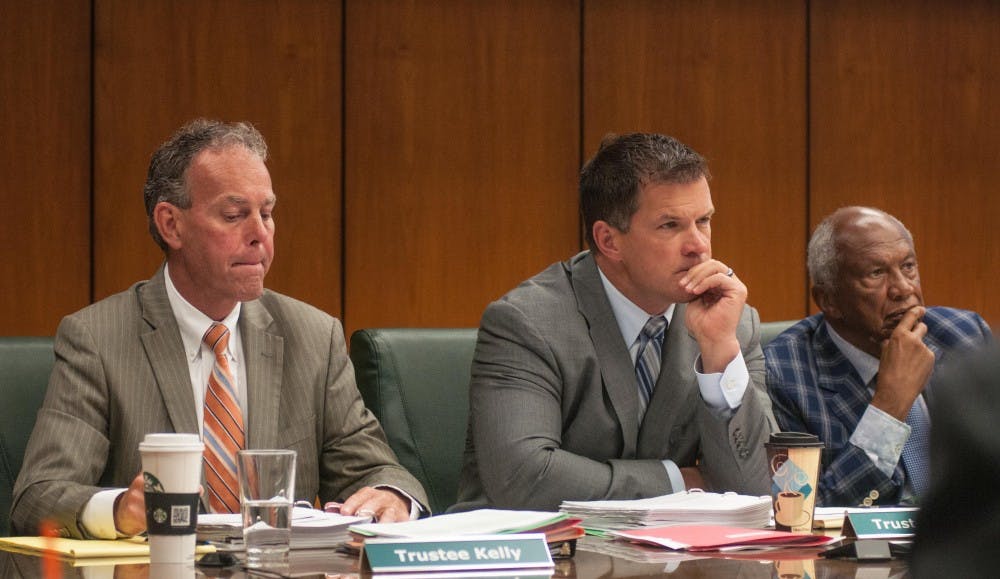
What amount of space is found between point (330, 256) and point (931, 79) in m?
2.54

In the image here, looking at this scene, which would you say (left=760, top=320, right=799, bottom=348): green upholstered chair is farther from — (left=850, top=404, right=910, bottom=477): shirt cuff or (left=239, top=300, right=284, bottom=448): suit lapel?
(left=239, top=300, right=284, bottom=448): suit lapel

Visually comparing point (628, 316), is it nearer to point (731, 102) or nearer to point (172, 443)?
point (172, 443)

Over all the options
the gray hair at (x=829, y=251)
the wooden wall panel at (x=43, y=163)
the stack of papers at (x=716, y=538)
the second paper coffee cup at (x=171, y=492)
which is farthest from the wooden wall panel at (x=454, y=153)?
the second paper coffee cup at (x=171, y=492)

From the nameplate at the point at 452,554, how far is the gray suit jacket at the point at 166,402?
2.62ft

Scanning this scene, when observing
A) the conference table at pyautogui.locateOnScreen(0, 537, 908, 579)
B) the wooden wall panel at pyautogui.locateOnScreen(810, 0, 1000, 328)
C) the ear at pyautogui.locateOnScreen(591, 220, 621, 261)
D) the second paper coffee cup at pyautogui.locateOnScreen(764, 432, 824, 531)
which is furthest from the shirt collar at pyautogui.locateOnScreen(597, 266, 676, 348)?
the wooden wall panel at pyautogui.locateOnScreen(810, 0, 1000, 328)

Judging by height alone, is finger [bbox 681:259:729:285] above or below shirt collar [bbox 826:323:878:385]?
above

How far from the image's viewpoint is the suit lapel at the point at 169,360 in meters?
2.46

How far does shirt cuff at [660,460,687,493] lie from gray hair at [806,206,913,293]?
902 millimetres

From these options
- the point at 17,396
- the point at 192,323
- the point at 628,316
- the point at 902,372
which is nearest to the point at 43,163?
the point at 17,396

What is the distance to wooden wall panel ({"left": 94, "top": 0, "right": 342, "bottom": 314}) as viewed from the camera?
4.55 meters

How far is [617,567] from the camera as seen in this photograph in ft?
5.34

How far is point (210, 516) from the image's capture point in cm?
194

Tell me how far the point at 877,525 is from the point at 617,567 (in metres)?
0.49

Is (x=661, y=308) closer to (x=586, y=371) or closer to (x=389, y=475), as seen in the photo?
(x=586, y=371)
